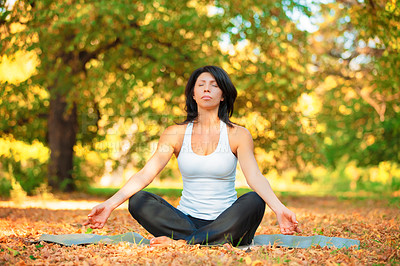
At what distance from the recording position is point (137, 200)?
11.8 ft

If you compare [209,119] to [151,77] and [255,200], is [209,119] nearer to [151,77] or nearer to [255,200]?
[255,200]

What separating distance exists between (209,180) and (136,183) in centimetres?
61

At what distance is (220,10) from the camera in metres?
8.55

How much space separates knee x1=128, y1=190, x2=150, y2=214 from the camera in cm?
357

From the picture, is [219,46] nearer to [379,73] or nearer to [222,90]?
[379,73]

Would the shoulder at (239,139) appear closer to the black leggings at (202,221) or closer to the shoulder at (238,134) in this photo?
the shoulder at (238,134)

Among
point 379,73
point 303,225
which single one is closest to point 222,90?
point 303,225

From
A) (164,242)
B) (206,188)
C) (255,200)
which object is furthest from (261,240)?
(164,242)

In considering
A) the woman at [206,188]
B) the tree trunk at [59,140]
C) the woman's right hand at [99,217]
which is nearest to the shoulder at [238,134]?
the woman at [206,188]

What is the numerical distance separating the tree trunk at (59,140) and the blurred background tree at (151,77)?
1.0 inches

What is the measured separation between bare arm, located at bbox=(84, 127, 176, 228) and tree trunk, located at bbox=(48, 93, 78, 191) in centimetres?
761

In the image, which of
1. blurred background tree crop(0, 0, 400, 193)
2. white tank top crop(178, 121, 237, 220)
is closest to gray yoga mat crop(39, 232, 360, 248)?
white tank top crop(178, 121, 237, 220)

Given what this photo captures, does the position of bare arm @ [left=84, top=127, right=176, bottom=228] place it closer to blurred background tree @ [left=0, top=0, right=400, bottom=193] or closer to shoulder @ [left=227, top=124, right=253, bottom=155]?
shoulder @ [left=227, top=124, right=253, bottom=155]

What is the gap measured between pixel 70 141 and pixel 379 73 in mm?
7516
